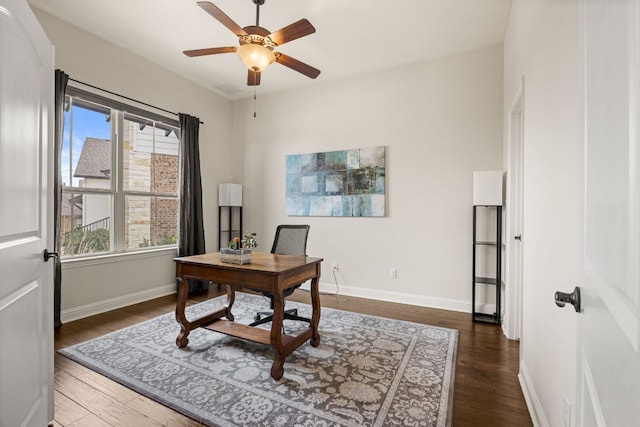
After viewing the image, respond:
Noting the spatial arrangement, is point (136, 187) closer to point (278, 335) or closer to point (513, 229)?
point (278, 335)

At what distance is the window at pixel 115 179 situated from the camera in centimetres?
326

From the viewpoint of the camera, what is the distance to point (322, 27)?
121 inches

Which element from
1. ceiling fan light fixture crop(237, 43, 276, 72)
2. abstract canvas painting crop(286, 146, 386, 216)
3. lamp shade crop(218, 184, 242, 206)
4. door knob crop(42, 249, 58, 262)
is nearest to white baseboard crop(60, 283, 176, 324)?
lamp shade crop(218, 184, 242, 206)

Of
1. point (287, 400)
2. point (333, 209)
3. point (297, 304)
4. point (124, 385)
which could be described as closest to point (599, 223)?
point (287, 400)

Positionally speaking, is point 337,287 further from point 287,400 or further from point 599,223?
point 599,223

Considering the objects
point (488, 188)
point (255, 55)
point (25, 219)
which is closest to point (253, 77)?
point (255, 55)

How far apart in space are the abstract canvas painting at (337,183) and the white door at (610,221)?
322cm

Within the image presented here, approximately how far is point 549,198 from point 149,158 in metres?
4.20

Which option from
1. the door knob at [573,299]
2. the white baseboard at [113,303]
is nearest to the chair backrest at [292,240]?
the white baseboard at [113,303]

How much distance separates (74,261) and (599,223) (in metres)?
4.03

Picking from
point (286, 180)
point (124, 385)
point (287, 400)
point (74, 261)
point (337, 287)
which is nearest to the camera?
point (287, 400)

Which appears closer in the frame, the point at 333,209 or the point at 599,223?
the point at 599,223

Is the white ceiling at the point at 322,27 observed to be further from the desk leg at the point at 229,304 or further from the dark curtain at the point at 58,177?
the desk leg at the point at 229,304

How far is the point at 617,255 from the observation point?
1.79ft
